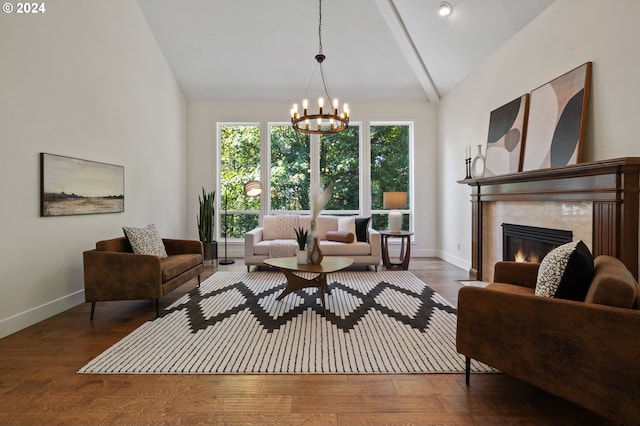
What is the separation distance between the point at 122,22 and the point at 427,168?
17.0 feet

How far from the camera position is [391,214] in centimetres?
518

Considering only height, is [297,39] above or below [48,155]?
above

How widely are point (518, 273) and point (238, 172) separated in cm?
505

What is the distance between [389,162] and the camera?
6301 mm

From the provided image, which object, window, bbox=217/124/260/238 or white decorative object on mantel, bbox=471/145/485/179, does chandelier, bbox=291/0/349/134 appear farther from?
white decorative object on mantel, bbox=471/145/485/179

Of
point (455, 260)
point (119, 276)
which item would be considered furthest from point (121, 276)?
point (455, 260)

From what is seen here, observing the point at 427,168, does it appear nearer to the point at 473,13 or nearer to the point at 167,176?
the point at 473,13

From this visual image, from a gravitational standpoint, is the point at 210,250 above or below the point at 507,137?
below

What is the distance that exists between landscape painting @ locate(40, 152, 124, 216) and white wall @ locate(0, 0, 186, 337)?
0.07 metres

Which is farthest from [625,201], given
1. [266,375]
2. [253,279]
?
[253,279]

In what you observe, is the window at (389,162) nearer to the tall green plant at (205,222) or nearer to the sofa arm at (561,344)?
the tall green plant at (205,222)

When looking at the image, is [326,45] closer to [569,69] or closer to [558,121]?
[569,69]

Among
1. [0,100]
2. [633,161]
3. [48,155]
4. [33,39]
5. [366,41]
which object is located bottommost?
[633,161]

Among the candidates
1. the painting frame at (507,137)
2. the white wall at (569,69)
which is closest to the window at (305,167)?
the white wall at (569,69)
